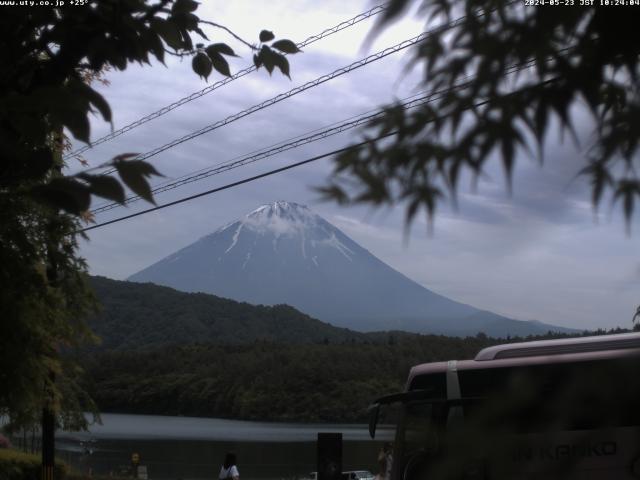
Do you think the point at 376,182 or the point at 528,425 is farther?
the point at 376,182

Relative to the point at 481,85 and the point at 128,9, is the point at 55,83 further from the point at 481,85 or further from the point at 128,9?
the point at 481,85

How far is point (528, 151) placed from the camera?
163 centimetres

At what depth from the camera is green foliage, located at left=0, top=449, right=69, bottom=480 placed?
44.5ft

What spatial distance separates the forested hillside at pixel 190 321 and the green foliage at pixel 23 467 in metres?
19.3

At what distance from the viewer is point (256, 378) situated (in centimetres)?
4328

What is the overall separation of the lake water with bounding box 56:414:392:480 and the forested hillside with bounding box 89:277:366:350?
5.02m

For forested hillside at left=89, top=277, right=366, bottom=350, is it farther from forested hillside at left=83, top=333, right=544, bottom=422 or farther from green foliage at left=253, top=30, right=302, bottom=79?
green foliage at left=253, top=30, right=302, bottom=79

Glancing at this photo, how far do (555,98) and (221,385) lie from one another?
44.6 meters

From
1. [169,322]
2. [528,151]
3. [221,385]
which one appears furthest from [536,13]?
[169,322]

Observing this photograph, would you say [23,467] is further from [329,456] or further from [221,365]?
[221,365]

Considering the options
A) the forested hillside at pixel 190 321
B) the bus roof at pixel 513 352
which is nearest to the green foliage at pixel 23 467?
the bus roof at pixel 513 352

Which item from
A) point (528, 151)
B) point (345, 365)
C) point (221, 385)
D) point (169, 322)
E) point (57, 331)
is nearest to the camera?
point (528, 151)

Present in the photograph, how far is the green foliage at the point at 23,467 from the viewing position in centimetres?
1356

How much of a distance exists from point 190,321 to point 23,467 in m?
44.8
